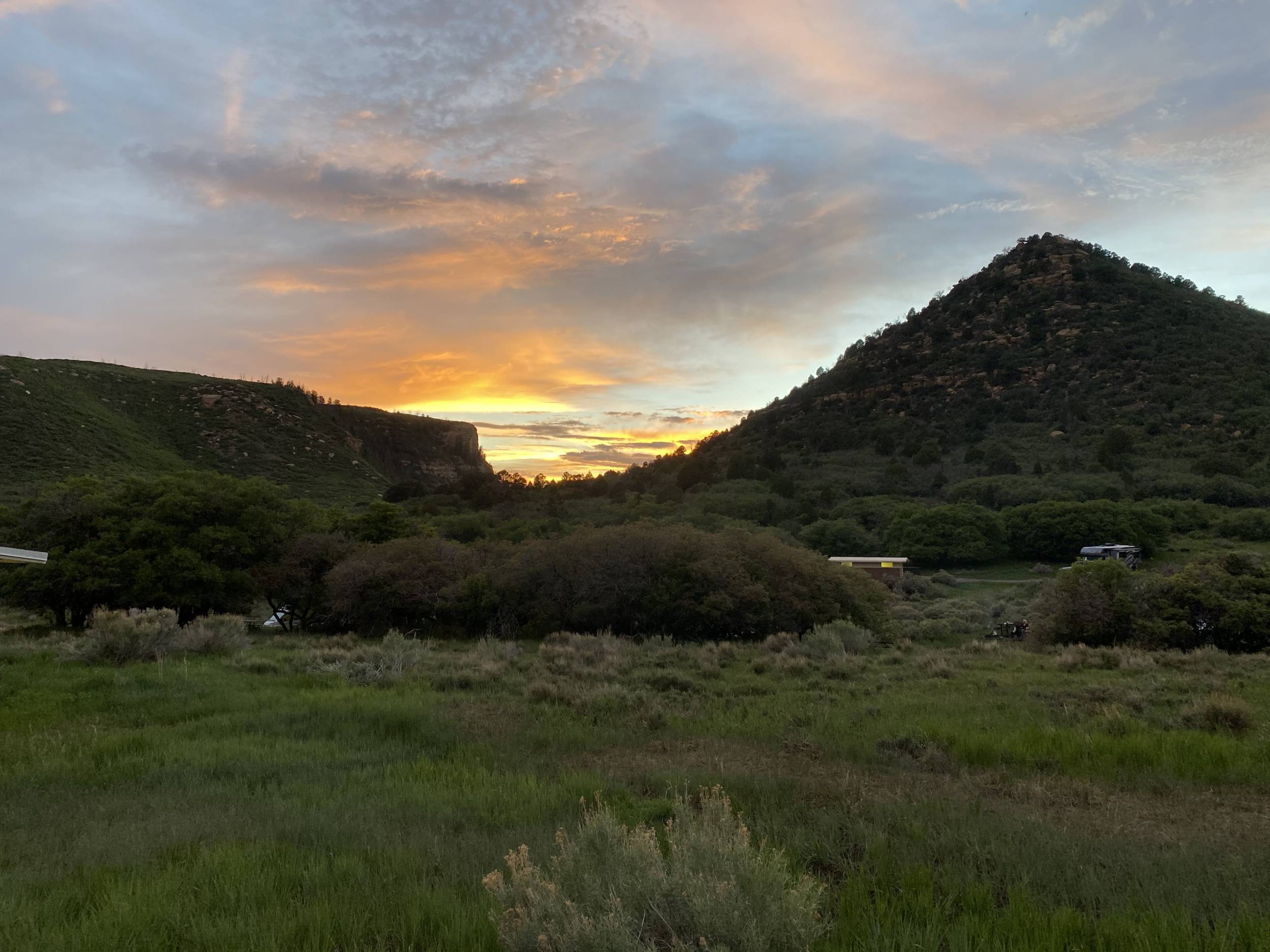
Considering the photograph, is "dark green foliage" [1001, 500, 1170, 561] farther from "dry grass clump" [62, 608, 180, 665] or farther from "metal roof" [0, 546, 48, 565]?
"metal roof" [0, 546, 48, 565]

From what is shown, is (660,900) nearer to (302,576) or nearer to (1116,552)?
(302,576)

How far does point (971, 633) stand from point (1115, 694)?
1733 cm

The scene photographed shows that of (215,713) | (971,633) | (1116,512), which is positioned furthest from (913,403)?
(215,713)

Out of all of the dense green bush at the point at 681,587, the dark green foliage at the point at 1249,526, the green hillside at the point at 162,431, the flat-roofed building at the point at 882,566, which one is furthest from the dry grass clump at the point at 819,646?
the green hillside at the point at 162,431

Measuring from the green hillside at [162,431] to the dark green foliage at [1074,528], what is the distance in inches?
2345

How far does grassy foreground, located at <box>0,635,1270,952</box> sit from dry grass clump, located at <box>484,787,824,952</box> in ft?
1.50

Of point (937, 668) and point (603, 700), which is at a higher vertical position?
point (603, 700)

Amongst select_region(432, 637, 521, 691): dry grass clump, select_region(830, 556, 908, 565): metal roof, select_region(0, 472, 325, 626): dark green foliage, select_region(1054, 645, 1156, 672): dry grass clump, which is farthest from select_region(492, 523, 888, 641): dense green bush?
select_region(830, 556, 908, 565): metal roof

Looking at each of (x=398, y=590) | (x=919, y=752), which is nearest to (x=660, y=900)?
(x=919, y=752)

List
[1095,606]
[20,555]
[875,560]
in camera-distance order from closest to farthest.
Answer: [20,555] → [1095,606] → [875,560]

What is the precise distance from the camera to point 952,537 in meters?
56.2

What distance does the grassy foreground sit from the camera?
13.6 feet

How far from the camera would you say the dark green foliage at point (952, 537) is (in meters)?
55.9

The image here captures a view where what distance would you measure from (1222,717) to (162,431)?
299 ft
